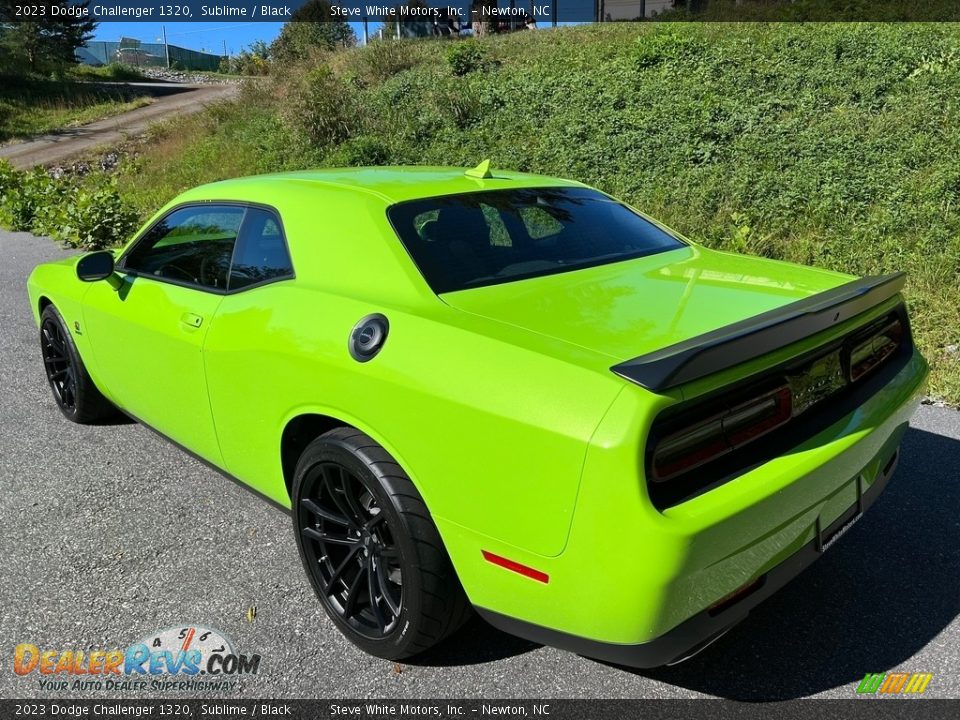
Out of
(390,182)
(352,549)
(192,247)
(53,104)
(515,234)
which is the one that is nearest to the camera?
(352,549)

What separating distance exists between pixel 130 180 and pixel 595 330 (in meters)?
18.1

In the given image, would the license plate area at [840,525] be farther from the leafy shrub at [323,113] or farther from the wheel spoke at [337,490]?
the leafy shrub at [323,113]

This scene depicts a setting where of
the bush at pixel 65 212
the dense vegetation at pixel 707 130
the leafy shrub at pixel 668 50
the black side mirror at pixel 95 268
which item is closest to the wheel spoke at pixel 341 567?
the black side mirror at pixel 95 268

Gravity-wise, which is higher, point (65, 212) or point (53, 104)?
point (53, 104)

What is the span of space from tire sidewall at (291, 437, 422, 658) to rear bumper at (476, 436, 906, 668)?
22 centimetres

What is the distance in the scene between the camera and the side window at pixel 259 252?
2.83 metres

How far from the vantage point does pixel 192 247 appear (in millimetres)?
3352

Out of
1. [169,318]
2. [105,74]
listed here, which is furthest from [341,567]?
[105,74]

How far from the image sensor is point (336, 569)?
252 cm

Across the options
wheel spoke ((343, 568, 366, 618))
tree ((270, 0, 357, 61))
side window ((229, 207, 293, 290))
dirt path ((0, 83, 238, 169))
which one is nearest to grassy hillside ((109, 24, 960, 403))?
wheel spoke ((343, 568, 366, 618))

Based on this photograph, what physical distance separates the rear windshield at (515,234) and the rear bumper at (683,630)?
1068 millimetres

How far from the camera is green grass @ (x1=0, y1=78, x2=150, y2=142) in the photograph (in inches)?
1052

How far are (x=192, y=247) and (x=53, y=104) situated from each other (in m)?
31.8

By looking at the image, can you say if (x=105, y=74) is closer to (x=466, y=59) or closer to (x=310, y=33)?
(x=310, y=33)
